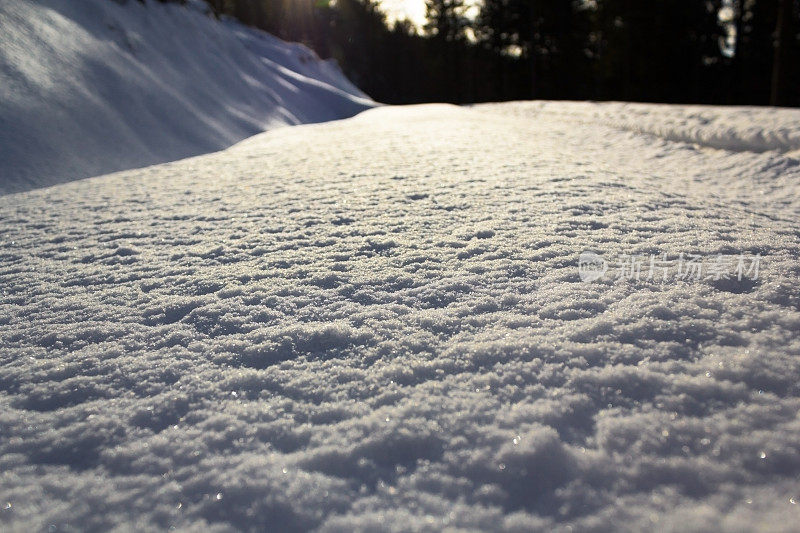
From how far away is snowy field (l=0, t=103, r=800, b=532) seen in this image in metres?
0.89

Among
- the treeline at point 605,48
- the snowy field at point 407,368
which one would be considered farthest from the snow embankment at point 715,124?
the treeline at point 605,48

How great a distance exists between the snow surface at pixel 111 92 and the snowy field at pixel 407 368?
2233 mm

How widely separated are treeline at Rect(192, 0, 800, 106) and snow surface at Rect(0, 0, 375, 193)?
428 inches

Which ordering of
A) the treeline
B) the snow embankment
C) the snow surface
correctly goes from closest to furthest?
the snow surface, the snow embankment, the treeline

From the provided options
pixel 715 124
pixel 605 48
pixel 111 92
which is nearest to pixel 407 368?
pixel 715 124

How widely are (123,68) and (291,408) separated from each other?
7551mm

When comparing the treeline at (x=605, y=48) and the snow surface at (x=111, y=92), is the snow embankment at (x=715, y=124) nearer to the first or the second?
the snow surface at (x=111, y=92)

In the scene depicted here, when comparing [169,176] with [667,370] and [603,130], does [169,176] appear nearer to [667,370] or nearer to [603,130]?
[667,370]

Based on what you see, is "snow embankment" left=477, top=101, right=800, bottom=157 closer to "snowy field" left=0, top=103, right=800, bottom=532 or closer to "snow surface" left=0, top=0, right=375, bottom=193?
"snowy field" left=0, top=103, right=800, bottom=532

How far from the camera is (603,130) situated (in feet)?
22.3

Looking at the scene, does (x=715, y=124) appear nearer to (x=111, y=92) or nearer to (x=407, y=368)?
(x=407, y=368)

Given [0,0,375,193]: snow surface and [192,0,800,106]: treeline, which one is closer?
[0,0,375,193]: snow surface

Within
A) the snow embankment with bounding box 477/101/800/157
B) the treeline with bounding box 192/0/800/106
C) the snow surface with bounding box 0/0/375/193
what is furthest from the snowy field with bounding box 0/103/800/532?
the treeline with bounding box 192/0/800/106

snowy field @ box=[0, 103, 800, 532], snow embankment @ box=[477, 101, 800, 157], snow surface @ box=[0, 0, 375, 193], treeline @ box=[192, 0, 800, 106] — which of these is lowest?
snowy field @ box=[0, 103, 800, 532]
